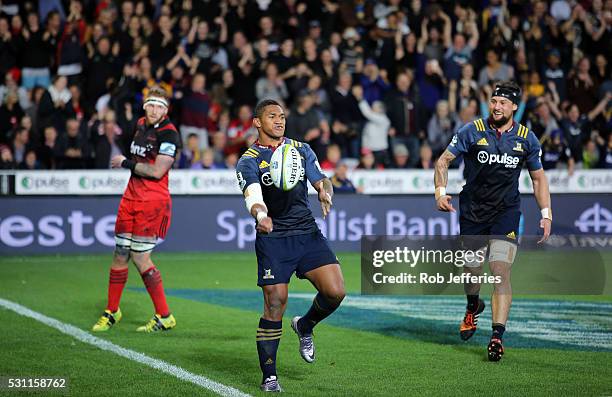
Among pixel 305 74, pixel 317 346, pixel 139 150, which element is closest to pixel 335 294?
pixel 317 346

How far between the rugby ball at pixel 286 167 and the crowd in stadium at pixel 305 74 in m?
11.3

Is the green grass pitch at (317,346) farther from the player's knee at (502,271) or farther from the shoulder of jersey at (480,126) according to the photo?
the shoulder of jersey at (480,126)

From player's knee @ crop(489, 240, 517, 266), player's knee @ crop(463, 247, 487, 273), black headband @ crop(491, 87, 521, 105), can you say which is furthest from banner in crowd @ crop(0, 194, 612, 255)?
black headband @ crop(491, 87, 521, 105)

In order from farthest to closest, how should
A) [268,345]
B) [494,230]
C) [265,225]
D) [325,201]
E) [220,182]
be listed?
[220,182] < [494,230] < [268,345] < [325,201] < [265,225]

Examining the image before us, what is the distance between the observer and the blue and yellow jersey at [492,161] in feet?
33.2

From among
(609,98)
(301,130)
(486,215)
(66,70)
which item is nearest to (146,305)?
(486,215)

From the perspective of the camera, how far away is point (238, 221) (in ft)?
62.6

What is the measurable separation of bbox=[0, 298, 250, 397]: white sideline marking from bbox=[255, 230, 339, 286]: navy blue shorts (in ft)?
2.83

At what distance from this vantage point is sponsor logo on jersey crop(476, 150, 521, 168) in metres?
10.1

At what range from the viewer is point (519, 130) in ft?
33.4

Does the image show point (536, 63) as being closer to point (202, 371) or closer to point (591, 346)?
point (591, 346)

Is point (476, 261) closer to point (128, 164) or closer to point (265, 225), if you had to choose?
point (265, 225)

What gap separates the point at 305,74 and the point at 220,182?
Result: 144 inches

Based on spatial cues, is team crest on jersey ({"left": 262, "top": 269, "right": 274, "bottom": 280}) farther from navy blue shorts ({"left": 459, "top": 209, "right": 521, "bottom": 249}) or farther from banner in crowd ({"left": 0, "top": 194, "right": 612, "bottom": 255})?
banner in crowd ({"left": 0, "top": 194, "right": 612, "bottom": 255})
